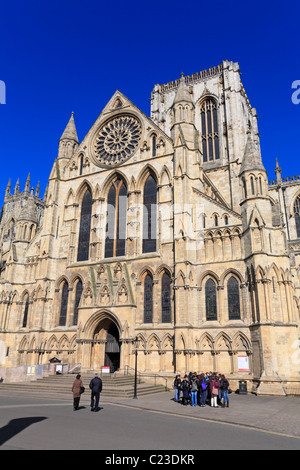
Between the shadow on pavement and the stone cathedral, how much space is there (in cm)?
1204

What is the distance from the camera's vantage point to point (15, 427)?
9758 mm

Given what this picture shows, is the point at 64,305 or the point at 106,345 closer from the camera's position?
the point at 106,345

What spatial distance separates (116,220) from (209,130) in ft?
71.3

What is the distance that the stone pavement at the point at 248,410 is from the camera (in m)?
10.9

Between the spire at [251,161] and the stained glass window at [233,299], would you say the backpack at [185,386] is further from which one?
the spire at [251,161]

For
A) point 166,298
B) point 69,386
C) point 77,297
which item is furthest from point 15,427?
point 77,297

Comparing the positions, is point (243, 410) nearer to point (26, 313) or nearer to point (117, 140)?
point (26, 313)

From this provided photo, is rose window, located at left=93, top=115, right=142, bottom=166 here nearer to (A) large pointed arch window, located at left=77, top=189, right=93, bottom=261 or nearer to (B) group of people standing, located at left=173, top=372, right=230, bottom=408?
(A) large pointed arch window, located at left=77, top=189, right=93, bottom=261

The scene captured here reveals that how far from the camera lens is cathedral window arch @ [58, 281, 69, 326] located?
27.5 m

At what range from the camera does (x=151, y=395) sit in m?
19.2
